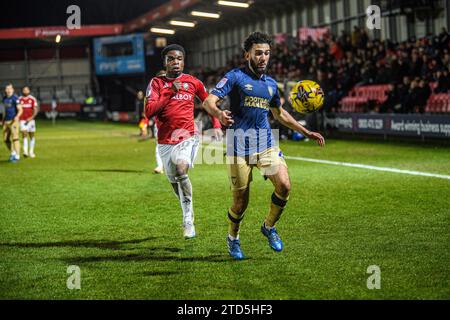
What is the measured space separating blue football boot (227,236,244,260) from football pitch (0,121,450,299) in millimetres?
122

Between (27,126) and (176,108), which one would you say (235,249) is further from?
(27,126)

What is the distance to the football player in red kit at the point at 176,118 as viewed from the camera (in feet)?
30.6

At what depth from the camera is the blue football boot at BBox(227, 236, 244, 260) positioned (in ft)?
26.3

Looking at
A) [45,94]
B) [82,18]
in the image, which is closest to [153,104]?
[82,18]

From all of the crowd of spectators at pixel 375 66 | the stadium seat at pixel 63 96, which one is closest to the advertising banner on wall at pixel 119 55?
the stadium seat at pixel 63 96

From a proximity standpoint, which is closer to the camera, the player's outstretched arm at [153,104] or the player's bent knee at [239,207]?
the player's bent knee at [239,207]

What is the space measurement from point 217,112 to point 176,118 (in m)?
2.29

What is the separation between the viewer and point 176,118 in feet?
31.7

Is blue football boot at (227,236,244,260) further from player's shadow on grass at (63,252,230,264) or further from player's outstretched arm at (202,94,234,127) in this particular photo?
player's outstretched arm at (202,94,234,127)

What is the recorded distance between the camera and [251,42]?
7891 millimetres

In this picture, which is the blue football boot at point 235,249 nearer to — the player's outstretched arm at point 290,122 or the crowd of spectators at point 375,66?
the player's outstretched arm at point 290,122

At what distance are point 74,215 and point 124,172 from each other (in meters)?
6.93

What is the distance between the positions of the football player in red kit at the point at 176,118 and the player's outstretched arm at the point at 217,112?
1.65m

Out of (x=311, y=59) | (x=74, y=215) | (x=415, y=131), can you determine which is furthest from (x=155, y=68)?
A: (x=74, y=215)
